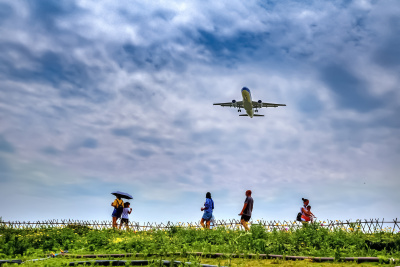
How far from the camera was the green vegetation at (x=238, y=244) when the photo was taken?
35.7ft

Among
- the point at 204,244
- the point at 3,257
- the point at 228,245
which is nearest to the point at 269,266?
the point at 228,245

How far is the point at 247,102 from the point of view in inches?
2057

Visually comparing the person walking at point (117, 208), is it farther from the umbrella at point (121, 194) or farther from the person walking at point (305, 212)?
the person walking at point (305, 212)

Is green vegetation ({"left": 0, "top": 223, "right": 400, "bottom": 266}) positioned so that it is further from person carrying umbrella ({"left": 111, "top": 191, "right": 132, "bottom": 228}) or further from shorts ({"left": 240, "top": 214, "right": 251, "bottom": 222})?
person carrying umbrella ({"left": 111, "top": 191, "right": 132, "bottom": 228})

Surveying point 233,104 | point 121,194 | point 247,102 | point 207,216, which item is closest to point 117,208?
point 121,194

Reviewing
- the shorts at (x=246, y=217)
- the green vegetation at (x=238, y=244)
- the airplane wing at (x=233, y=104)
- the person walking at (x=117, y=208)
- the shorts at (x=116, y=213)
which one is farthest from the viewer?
the airplane wing at (x=233, y=104)

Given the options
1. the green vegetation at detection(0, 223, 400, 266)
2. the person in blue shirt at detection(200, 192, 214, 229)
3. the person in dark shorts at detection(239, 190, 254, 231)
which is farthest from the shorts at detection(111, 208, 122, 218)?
the person in dark shorts at detection(239, 190, 254, 231)

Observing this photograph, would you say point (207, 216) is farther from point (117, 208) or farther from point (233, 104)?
point (233, 104)

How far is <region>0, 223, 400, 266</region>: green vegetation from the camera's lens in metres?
10.9

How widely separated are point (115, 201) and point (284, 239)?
10.5 m

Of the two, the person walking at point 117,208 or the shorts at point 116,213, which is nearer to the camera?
the person walking at point 117,208

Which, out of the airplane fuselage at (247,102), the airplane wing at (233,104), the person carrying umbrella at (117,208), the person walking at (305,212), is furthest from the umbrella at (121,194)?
the airplane wing at (233,104)

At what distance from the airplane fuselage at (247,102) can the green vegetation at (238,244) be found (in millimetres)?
37026

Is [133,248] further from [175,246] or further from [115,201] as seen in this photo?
[115,201]
